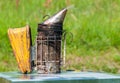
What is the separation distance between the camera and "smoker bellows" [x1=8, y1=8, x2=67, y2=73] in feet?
16.3

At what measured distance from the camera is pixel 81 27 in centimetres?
877

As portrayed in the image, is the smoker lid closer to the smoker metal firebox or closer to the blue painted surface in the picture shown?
the smoker metal firebox

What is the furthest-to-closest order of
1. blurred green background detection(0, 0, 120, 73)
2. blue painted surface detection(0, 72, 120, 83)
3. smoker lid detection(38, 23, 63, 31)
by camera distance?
blurred green background detection(0, 0, 120, 73) → smoker lid detection(38, 23, 63, 31) → blue painted surface detection(0, 72, 120, 83)

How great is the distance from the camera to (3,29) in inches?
337

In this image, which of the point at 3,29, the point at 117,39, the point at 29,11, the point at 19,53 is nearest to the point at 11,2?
the point at 29,11

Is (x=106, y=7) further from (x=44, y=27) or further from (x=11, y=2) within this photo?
(x=44, y=27)

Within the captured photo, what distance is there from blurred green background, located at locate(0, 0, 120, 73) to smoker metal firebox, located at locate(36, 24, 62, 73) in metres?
2.58

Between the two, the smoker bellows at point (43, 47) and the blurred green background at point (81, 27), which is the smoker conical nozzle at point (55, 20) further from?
the blurred green background at point (81, 27)

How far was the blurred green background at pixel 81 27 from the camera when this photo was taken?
809cm

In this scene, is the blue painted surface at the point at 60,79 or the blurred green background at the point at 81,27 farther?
the blurred green background at the point at 81,27

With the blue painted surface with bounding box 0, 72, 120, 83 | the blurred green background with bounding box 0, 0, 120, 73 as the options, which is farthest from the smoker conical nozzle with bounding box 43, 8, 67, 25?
the blurred green background with bounding box 0, 0, 120, 73

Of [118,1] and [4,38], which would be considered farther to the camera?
[118,1]

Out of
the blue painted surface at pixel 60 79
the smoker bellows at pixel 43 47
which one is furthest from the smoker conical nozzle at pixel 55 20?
the blue painted surface at pixel 60 79

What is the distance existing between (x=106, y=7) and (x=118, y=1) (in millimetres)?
290
